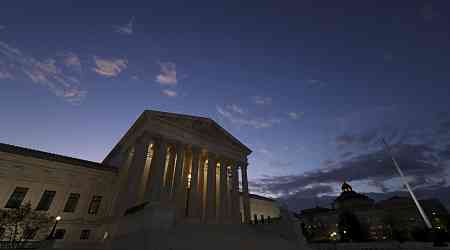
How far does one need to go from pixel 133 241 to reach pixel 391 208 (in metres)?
101

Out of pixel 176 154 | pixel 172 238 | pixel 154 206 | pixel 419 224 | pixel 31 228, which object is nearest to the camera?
pixel 172 238

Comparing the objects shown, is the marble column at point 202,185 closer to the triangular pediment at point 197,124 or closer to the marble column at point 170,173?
the triangular pediment at point 197,124

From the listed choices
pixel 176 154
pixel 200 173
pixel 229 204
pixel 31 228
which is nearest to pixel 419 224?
pixel 229 204

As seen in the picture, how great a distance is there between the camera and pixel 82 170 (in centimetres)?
2852

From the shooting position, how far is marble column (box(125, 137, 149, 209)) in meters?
21.2

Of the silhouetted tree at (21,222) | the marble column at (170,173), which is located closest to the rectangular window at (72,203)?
the silhouetted tree at (21,222)

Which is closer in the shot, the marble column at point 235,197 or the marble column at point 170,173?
the marble column at point 170,173

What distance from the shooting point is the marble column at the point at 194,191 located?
24.9 m

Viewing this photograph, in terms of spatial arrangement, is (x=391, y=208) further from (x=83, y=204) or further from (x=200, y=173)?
(x=83, y=204)

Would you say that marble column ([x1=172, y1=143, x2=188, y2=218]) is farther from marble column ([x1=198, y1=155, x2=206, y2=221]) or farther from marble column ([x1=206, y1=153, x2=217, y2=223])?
marble column ([x1=206, y1=153, x2=217, y2=223])

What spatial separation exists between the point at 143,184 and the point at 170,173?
3.28 meters

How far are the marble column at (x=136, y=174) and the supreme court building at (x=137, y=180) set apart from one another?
10 centimetres

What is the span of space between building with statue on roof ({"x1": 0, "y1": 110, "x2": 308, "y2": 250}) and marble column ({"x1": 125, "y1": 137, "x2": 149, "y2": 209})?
0.09 m

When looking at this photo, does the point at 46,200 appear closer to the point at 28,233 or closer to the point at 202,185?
the point at 28,233
